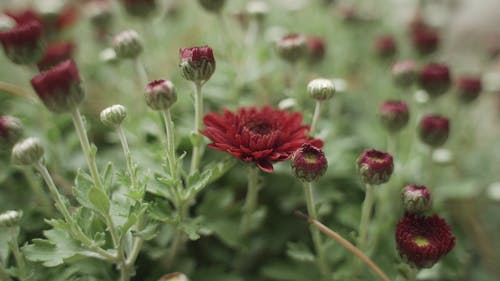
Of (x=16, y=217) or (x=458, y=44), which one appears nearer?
(x=16, y=217)

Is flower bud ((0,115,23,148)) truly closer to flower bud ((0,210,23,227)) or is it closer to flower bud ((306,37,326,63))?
flower bud ((0,210,23,227))

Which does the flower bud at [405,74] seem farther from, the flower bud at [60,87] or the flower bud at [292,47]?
the flower bud at [60,87]

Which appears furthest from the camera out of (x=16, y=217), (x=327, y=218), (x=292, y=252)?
(x=327, y=218)

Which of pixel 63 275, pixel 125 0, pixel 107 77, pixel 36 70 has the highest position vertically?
pixel 125 0

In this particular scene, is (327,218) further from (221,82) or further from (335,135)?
(221,82)

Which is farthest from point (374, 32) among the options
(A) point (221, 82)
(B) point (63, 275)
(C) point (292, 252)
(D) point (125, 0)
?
(B) point (63, 275)
